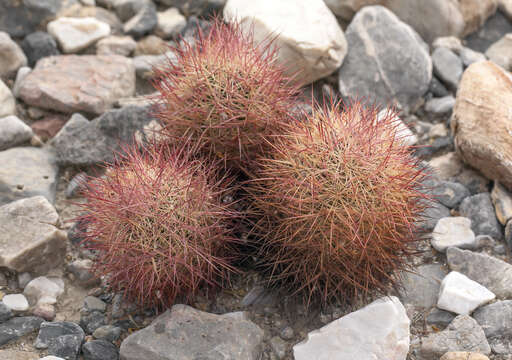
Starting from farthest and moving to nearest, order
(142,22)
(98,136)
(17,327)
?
(142,22) → (98,136) → (17,327)

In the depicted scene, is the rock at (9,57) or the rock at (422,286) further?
the rock at (9,57)

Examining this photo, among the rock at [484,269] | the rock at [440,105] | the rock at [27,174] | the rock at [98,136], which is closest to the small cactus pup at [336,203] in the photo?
the rock at [484,269]

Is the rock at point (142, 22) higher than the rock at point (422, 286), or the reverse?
the rock at point (142, 22)

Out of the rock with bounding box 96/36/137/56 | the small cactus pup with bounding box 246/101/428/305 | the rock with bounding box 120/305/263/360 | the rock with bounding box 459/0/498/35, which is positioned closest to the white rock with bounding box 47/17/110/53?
the rock with bounding box 96/36/137/56

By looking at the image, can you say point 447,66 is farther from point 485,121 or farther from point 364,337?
point 364,337

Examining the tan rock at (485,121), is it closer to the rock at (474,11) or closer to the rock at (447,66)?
the rock at (447,66)

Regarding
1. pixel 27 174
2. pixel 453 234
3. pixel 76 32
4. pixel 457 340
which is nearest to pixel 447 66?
pixel 453 234
